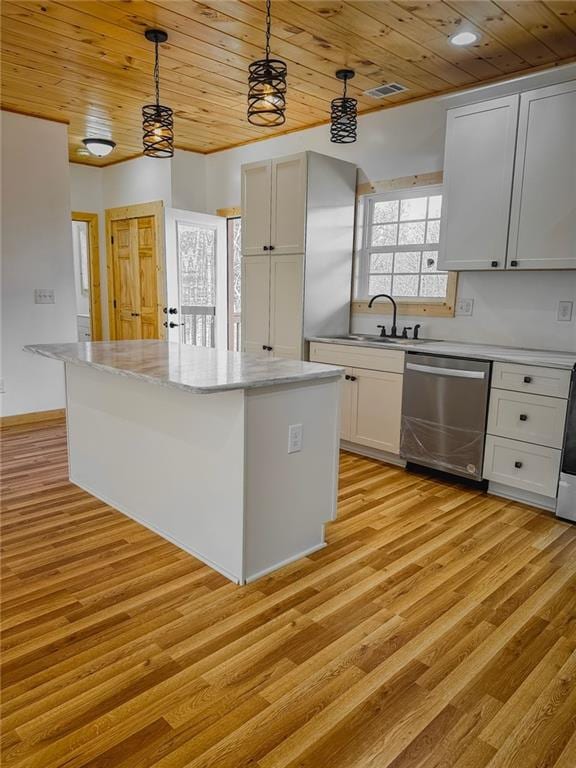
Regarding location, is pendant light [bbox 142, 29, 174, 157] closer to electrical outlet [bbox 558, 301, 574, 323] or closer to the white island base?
→ the white island base

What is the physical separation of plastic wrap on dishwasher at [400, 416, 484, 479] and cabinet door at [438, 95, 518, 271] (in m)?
1.09

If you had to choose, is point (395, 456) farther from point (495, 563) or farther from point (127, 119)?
point (127, 119)

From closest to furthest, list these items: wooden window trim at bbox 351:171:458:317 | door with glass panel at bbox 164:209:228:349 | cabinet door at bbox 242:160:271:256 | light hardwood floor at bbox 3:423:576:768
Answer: light hardwood floor at bbox 3:423:576:768 < wooden window trim at bbox 351:171:458:317 < cabinet door at bbox 242:160:271:256 < door with glass panel at bbox 164:209:228:349

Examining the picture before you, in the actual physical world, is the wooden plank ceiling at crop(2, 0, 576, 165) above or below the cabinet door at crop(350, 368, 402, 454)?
above

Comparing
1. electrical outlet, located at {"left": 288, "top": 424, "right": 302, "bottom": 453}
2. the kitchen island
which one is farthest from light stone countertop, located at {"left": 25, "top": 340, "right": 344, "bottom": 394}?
electrical outlet, located at {"left": 288, "top": 424, "right": 302, "bottom": 453}

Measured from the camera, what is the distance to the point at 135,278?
6.10m

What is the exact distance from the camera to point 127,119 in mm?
4758

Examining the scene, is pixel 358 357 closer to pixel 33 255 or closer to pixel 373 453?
pixel 373 453

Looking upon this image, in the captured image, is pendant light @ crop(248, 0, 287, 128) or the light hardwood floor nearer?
the light hardwood floor

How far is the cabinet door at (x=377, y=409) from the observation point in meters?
3.79

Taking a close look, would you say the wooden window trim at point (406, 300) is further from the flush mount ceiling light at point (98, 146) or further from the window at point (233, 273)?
the flush mount ceiling light at point (98, 146)

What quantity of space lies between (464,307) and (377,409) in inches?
39.2

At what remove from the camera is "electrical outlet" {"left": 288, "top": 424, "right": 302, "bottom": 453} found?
7.75 feet

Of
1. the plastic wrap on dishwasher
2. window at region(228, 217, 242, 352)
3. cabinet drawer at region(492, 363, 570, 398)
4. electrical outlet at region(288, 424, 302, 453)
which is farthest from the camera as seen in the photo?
window at region(228, 217, 242, 352)
